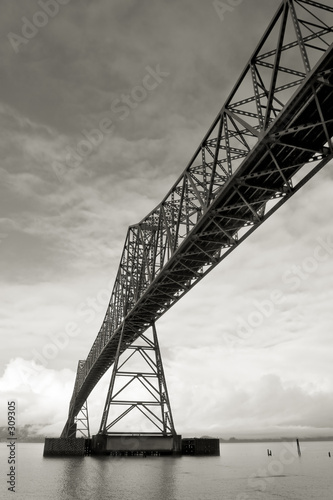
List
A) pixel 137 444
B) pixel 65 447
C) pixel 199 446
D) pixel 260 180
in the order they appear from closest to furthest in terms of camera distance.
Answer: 1. pixel 260 180
2. pixel 137 444
3. pixel 199 446
4. pixel 65 447

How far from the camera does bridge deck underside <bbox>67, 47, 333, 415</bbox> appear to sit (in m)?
14.7

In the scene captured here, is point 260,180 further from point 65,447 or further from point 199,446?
point 65,447

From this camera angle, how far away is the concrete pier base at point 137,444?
33.8m

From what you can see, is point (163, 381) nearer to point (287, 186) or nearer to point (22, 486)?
point (22, 486)

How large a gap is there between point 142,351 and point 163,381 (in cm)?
335

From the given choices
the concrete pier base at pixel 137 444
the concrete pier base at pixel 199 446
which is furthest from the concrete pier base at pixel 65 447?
the concrete pier base at pixel 199 446

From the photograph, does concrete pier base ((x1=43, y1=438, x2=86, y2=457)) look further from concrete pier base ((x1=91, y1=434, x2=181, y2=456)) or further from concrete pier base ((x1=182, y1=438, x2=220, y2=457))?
concrete pier base ((x1=182, y1=438, x2=220, y2=457))

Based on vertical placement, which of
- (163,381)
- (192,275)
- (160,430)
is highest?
(192,275)

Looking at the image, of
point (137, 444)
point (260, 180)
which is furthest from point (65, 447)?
point (260, 180)

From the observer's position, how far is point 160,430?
118 ft

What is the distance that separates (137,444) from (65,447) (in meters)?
15.7

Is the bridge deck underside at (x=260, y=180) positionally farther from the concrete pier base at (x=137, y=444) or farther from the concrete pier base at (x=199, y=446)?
the concrete pier base at (x=199, y=446)

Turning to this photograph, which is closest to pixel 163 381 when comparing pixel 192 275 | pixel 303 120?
pixel 192 275

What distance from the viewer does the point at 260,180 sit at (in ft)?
65.3
